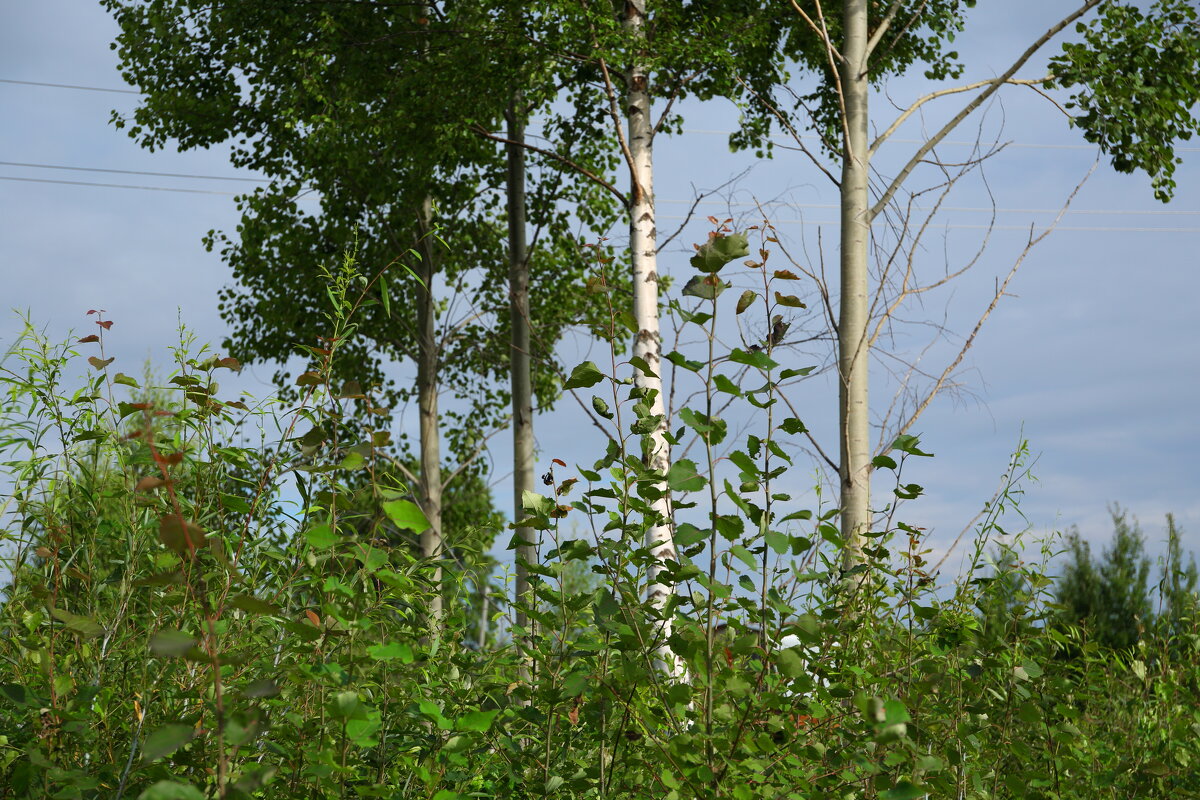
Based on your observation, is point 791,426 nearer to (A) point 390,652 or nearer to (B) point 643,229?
(A) point 390,652

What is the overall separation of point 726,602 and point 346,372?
9.81 m

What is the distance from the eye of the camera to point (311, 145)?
958 centimetres

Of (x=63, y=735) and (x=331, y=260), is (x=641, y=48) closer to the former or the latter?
(x=331, y=260)

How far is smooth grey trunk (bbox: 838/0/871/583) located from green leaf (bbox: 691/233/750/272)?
382 cm

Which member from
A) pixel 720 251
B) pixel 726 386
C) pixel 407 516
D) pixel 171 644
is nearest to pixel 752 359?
pixel 726 386

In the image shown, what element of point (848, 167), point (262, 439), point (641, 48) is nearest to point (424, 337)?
point (641, 48)

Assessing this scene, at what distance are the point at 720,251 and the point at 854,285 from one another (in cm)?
442

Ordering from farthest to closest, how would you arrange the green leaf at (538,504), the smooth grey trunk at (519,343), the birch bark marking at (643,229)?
the smooth grey trunk at (519,343) < the birch bark marking at (643,229) < the green leaf at (538,504)

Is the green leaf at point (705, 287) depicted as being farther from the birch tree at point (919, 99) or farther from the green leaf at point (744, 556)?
the birch tree at point (919, 99)

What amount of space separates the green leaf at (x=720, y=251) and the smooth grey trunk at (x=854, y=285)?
150 inches

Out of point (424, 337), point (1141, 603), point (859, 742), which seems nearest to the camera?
point (859, 742)

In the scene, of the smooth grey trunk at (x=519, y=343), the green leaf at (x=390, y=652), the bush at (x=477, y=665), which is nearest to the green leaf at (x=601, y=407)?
the bush at (x=477, y=665)

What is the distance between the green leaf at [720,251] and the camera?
1.91 m

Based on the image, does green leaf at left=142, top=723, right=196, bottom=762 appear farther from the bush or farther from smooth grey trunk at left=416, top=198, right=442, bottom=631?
smooth grey trunk at left=416, top=198, right=442, bottom=631
